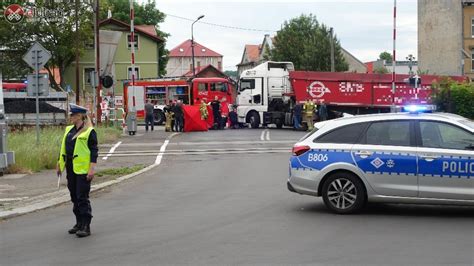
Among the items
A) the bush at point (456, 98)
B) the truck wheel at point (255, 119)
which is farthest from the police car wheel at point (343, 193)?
the truck wheel at point (255, 119)

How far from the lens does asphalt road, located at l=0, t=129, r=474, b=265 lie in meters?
6.98

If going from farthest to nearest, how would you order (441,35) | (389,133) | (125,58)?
(441,35)
(125,58)
(389,133)

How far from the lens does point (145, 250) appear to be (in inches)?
292

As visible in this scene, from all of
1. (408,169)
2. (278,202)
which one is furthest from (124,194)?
(408,169)

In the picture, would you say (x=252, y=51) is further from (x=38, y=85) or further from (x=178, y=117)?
(x=38, y=85)

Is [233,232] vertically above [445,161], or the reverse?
[445,161]

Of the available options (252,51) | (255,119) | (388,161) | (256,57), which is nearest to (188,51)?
(252,51)

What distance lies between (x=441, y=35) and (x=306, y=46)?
14.3 m

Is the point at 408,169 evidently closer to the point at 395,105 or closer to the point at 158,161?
the point at 158,161

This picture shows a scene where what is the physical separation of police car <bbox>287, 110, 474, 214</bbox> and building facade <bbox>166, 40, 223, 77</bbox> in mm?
143834

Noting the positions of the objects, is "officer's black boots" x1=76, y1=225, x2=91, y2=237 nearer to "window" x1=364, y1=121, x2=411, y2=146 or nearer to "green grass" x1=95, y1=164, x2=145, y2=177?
"window" x1=364, y1=121, x2=411, y2=146

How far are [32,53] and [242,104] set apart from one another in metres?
19.7

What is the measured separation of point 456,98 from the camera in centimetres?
2648

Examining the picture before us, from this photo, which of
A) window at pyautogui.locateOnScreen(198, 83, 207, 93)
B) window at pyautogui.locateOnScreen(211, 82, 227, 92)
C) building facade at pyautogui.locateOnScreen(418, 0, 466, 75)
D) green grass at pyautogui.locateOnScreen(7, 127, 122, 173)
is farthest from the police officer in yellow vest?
building facade at pyautogui.locateOnScreen(418, 0, 466, 75)
